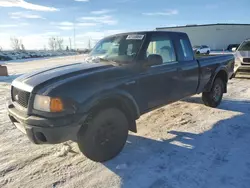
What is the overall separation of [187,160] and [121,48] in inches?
86.4

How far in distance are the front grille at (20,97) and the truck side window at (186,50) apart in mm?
3230

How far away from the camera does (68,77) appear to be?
3.45 meters

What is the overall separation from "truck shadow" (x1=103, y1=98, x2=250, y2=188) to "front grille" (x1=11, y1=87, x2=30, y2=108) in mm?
1470

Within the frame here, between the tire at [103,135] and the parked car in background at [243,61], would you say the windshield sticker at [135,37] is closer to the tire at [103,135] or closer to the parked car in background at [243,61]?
the tire at [103,135]

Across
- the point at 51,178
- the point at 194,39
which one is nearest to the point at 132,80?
the point at 51,178

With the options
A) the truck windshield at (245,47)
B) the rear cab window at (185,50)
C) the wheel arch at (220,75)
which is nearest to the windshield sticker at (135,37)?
the rear cab window at (185,50)

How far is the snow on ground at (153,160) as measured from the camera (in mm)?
3166

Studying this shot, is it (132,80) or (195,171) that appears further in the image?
(132,80)

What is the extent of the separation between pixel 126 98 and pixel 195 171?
1411 mm

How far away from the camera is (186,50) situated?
211 inches

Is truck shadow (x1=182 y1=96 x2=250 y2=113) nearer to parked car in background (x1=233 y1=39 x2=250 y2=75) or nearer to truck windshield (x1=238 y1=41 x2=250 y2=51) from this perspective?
parked car in background (x1=233 y1=39 x2=250 y2=75)

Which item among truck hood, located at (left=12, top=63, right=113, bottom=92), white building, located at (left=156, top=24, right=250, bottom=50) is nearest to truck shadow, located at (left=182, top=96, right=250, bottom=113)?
truck hood, located at (left=12, top=63, right=113, bottom=92)

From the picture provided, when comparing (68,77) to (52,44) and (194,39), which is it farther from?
(52,44)

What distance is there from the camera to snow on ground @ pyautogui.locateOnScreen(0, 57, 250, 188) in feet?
10.4
